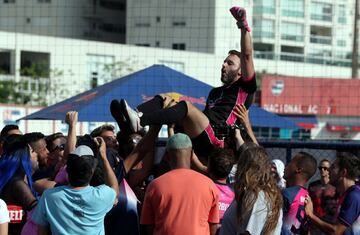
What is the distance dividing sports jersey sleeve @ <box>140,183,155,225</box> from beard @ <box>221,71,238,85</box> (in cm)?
158

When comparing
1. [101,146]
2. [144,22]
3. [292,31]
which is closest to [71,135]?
[101,146]

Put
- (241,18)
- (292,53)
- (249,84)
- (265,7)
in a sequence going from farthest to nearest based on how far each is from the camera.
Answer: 1. (292,53)
2. (265,7)
3. (249,84)
4. (241,18)

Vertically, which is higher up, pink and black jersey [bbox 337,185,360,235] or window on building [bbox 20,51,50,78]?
pink and black jersey [bbox 337,185,360,235]

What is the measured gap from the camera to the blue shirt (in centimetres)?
680

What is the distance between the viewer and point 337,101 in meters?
46.7

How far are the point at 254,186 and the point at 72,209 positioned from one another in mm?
1231

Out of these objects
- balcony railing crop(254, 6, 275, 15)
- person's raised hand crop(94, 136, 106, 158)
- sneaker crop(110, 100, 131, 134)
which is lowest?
person's raised hand crop(94, 136, 106, 158)

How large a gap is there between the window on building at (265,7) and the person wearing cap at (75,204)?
6706 centimetres

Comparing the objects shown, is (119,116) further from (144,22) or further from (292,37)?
(292,37)

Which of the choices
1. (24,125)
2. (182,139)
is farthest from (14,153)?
(24,125)

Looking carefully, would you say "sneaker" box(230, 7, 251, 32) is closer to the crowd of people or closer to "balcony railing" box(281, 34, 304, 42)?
the crowd of people

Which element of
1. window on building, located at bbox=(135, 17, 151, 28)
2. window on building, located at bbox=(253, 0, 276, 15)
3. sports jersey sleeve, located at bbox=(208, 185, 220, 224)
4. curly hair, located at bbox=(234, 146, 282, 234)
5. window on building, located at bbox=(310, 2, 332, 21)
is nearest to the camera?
curly hair, located at bbox=(234, 146, 282, 234)

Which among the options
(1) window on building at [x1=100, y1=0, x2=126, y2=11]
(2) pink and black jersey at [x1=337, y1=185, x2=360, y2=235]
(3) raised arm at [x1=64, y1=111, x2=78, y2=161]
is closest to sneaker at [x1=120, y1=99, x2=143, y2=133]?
(3) raised arm at [x1=64, y1=111, x2=78, y2=161]

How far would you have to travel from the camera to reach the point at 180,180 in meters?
6.80
